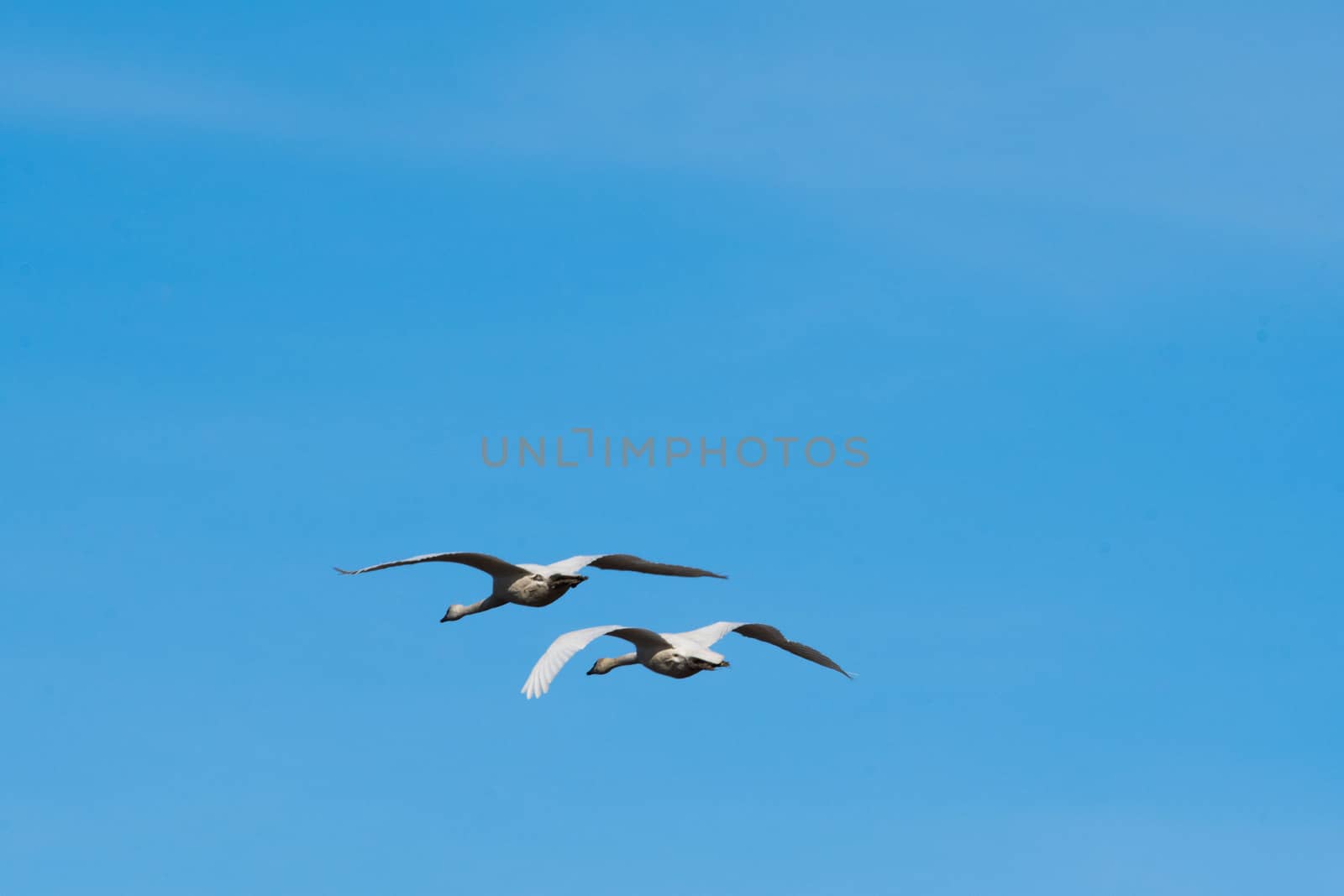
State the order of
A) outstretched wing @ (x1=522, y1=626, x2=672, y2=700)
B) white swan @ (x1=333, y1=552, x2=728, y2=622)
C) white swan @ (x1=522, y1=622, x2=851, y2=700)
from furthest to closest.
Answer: white swan @ (x1=333, y1=552, x2=728, y2=622) → white swan @ (x1=522, y1=622, x2=851, y2=700) → outstretched wing @ (x1=522, y1=626, x2=672, y2=700)

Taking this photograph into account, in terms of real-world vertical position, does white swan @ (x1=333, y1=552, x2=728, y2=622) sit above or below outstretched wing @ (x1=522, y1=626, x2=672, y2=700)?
above

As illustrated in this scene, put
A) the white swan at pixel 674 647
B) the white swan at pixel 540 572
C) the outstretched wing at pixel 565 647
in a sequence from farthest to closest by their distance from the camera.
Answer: the white swan at pixel 540 572
the white swan at pixel 674 647
the outstretched wing at pixel 565 647

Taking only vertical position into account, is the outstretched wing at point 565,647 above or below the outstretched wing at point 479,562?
below

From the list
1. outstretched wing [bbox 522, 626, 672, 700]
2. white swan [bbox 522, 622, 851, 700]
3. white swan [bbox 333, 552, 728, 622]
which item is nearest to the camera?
outstretched wing [bbox 522, 626, 672, 700]

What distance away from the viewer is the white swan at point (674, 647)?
1647 inches

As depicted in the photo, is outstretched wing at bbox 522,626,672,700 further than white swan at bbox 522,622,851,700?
No

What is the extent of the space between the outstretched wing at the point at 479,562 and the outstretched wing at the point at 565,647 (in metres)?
3.23

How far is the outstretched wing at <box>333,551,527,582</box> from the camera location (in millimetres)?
44141

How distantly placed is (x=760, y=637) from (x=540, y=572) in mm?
5376

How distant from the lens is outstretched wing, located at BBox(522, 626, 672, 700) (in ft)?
130

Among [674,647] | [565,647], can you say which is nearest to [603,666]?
[674,647]

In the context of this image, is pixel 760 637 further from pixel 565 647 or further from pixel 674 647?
pixel 565 647

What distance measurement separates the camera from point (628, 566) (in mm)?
46312

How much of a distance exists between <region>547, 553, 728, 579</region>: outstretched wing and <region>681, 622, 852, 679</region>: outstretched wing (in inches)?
52.8
